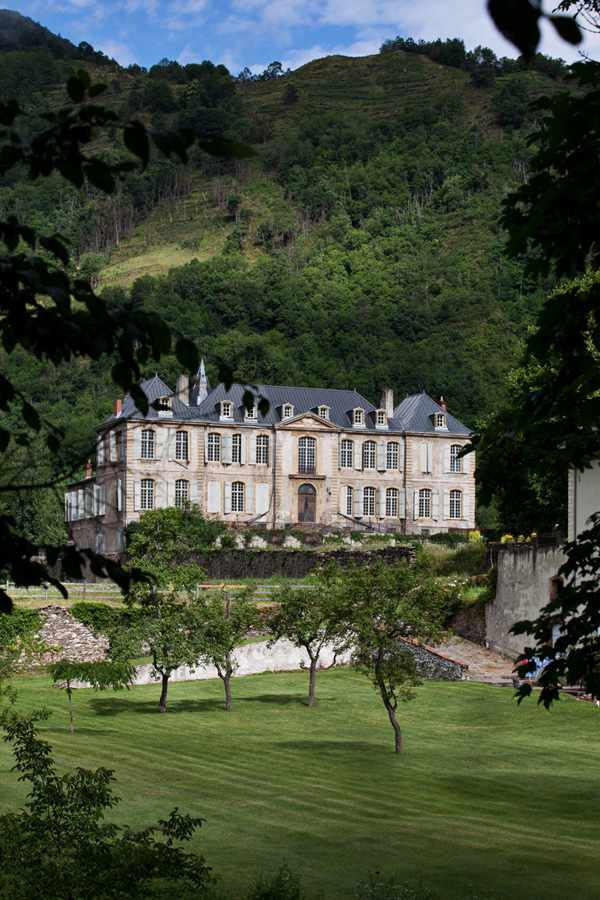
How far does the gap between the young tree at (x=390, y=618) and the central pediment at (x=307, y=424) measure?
34.8 m

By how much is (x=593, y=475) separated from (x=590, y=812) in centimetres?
1395

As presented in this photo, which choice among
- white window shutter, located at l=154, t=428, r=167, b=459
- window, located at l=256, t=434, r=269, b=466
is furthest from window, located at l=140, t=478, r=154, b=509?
window, located at l=256, t=434, r=269, b=466

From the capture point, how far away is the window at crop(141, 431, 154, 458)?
5834 cm

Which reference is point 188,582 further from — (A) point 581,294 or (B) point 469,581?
(A) point 581,294

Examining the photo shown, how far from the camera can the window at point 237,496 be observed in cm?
6106

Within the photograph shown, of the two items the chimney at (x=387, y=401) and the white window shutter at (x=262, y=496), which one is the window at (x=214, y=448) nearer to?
the white window shutter at (x=262, y=496)

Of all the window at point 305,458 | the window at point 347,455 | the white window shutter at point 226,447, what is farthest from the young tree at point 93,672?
the window at point 347,455

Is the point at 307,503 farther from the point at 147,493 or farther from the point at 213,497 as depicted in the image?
the point at 147,493

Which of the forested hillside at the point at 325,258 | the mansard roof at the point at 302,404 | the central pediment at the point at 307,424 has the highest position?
the forested hillside at the point at 325,258

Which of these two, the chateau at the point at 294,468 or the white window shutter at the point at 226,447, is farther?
the white window shutter at the point at 226,447

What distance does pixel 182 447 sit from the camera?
199 feet

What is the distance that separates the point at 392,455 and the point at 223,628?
34747 mm

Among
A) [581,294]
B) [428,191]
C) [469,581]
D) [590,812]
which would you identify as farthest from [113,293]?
[581,294]

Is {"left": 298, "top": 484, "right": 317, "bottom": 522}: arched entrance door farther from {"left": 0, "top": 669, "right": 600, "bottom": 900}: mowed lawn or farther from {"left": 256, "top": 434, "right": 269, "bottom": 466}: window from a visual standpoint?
{"left": 0, "top": 669, "right": 600, "bottom": 900}: mowed lawn
